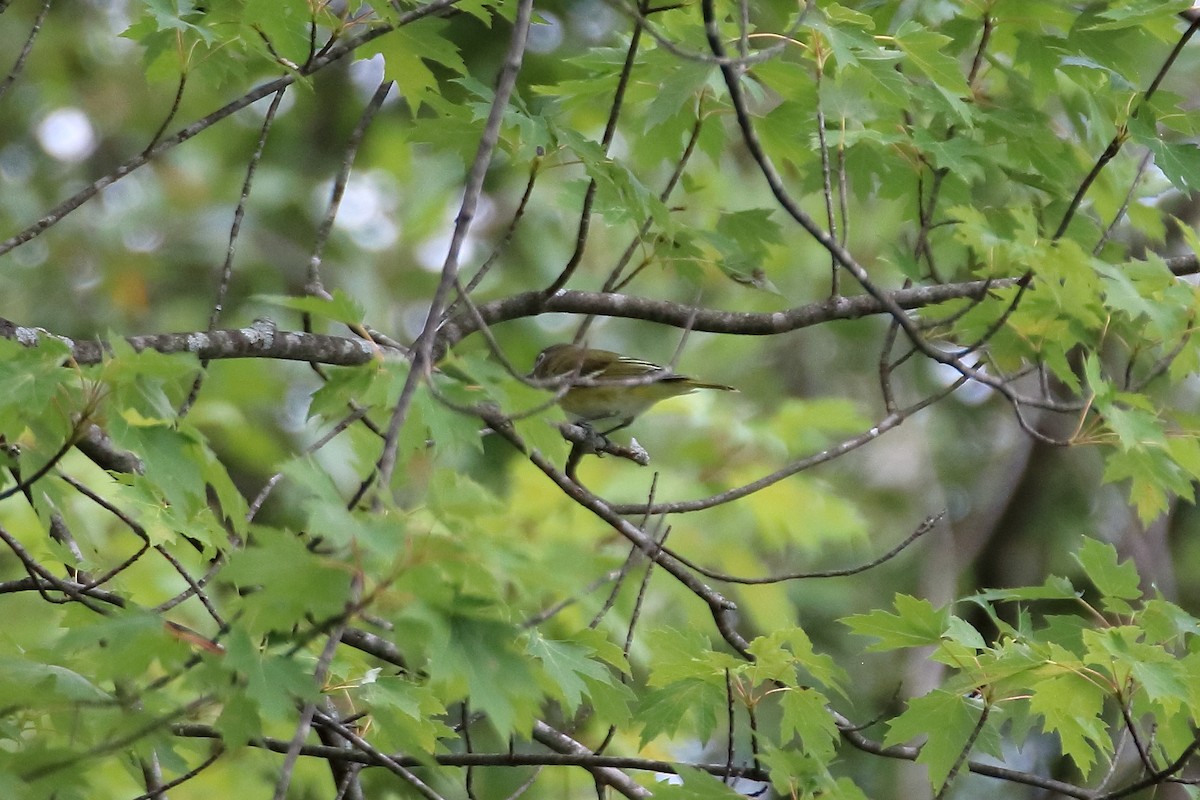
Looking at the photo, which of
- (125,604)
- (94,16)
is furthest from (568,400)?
(94,16)

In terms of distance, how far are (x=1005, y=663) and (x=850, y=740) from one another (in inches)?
23.8

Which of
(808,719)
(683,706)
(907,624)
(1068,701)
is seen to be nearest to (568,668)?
(683,706)

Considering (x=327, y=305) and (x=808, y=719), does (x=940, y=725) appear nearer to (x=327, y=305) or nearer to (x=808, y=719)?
(x=808, y=719)

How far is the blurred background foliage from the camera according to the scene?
2.79 metres

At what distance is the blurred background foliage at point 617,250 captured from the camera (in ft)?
9.14

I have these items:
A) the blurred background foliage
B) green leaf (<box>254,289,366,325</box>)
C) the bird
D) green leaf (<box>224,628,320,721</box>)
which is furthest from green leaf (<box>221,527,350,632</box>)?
the bird

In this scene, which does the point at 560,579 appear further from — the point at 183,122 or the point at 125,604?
the point at 183,122

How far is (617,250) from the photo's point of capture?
8602mm

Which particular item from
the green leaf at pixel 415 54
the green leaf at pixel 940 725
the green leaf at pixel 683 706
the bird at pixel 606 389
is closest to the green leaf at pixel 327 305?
the green leaf at pixel 415 54

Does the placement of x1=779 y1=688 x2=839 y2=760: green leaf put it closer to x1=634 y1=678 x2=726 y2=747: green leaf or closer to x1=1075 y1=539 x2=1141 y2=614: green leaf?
x1=634 y1=678 x2=726 y2=747: green leaf

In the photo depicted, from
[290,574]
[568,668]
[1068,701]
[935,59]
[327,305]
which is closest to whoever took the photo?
[290,574]

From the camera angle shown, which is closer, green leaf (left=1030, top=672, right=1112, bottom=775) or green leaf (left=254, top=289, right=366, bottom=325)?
green leaf (left=254, top=289, right=366, bottom=325)

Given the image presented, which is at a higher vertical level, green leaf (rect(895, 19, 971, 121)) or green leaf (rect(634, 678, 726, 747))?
green leaf (rect(895, 19, 971, 121))

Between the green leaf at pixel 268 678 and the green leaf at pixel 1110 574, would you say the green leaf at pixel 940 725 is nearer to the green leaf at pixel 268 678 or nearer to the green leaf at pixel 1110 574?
the green leaf at pixel 1110 574
